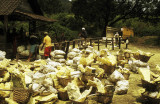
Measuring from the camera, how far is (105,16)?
1903cm

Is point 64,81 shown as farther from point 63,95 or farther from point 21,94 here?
point 21,94

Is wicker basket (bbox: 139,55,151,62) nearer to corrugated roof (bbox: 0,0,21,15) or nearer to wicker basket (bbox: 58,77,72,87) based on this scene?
wicker basket (bbox: 58,77,72,87)

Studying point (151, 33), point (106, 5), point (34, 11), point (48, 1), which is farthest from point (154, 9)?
point (48, 1)

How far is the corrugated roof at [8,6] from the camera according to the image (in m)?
7.06

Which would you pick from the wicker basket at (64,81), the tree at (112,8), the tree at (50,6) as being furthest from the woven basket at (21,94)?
the tree at (50,6)

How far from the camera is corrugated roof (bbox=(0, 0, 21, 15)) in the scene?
23.2 feet

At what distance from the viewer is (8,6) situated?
7543mm

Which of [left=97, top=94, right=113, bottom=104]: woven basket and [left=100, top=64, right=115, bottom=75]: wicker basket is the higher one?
[left=100, top=64, right=115, bottom=75]: wicker basket

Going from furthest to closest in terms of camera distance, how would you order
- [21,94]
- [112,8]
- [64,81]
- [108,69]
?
[112,8], [108,69], [64,81], [21,94]

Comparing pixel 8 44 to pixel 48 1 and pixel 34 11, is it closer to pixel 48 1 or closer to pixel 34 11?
pixel 34 11

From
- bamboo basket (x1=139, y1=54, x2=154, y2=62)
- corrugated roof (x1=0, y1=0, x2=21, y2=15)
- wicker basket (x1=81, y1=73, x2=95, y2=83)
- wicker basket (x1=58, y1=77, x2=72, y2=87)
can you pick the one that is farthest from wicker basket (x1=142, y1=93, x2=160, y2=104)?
corrugated roof (x1=0, y1=0, x2=21, y2=15)

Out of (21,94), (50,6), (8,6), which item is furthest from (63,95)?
(50,6)

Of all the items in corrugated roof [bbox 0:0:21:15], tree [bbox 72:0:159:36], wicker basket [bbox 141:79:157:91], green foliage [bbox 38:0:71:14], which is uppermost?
green foliage [bbox 38:0:71:14]

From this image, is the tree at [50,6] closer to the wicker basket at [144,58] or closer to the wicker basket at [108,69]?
the wicker basket at [144,58]
